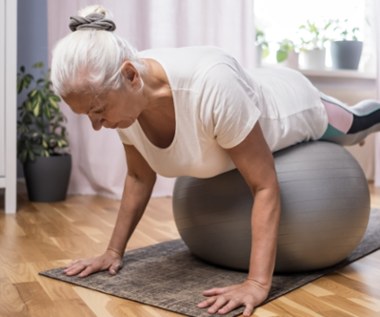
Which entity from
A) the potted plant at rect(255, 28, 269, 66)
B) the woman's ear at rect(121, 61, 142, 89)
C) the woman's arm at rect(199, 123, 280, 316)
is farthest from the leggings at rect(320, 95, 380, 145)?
the potted plant at rect(255, 28, 269, 66)

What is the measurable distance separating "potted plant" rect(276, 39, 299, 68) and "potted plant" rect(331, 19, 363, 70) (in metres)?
0.31

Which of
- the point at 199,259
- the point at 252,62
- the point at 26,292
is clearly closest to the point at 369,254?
the point at 199,259

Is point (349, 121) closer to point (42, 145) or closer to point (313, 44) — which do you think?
point (42, 145)

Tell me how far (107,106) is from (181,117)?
0.22m

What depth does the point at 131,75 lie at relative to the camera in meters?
1.29

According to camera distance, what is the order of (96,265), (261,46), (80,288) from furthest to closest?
(261,46)
(96,265)
(80,288)

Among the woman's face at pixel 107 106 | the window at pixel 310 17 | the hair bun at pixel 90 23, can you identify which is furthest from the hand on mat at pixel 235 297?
the window at pixel 310 17

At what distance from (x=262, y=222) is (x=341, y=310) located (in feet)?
0.87

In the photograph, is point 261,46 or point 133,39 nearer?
point 133,39

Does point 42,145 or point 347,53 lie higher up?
point 347,53

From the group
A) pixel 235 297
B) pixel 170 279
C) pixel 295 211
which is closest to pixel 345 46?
pixel 295 211

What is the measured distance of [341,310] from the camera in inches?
54.3

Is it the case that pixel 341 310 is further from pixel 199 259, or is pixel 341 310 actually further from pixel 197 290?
pixel 199 259

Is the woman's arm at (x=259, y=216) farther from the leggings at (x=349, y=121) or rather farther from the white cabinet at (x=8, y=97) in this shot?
the white cabinet at (x=8, y=97)
